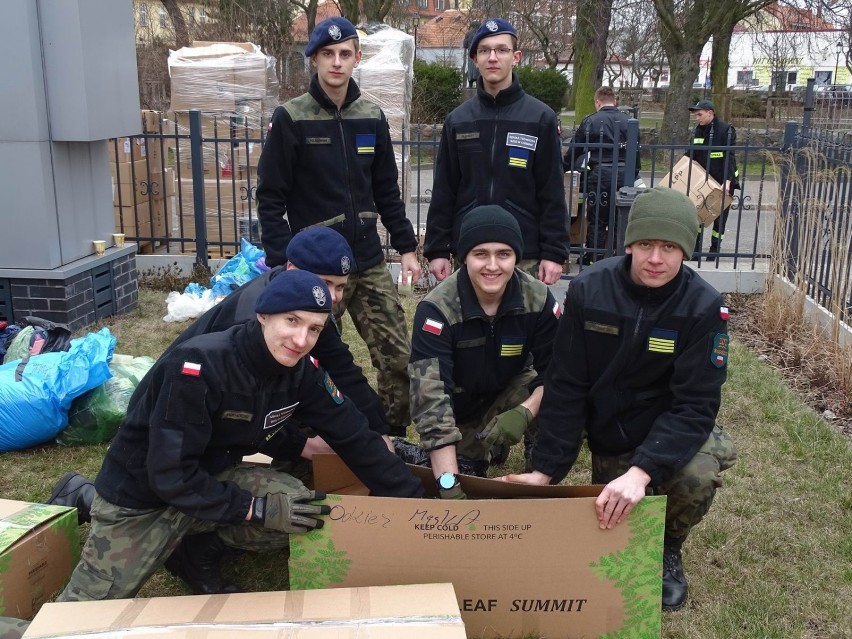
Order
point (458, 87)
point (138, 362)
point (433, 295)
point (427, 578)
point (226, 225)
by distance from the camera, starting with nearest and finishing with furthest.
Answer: point (427, 578), point (433, 295), point (138, 362), point (226, 225), point (458, 87)

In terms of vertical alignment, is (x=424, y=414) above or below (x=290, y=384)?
below

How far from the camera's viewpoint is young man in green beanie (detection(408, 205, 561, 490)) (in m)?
2.96

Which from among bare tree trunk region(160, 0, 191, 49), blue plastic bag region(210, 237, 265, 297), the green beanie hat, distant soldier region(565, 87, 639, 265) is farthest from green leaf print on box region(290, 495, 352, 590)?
bare tree trunk region(160, 0, 191, 49)

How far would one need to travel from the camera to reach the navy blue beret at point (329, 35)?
11.9 feet

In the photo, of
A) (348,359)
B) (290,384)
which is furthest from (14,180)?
(290,384)

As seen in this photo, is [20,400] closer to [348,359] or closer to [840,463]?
[348,359]

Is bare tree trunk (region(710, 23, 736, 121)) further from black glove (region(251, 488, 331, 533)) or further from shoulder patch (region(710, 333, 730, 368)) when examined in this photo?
black glove (region(251, 488, 331, 533))

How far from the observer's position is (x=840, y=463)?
157 inches

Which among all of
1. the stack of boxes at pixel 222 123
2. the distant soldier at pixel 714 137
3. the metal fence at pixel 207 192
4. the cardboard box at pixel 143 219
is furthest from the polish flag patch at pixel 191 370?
the distant soldier at pixel 714 137

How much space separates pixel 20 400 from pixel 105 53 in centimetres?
289

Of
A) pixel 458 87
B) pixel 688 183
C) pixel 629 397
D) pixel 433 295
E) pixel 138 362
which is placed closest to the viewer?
pixel 629 397

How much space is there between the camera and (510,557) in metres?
2.47

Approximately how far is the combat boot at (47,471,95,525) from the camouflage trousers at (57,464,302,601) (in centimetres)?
61

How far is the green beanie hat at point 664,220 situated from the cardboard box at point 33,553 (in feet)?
6.90
